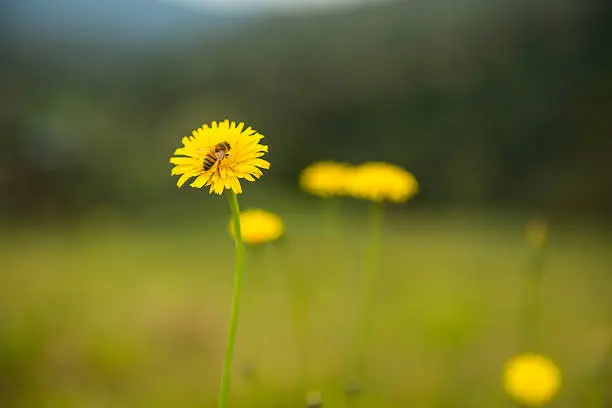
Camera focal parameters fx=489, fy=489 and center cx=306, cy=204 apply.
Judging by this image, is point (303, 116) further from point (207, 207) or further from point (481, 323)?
point (481, 323)

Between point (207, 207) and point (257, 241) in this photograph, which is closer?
point (257, 241)

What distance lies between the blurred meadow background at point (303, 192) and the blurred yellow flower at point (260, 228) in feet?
1.64

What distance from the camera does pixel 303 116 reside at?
271 centimetres

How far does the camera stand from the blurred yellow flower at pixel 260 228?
845mm

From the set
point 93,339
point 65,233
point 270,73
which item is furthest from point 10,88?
point 93,339

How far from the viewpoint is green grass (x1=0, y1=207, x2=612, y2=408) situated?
112cm

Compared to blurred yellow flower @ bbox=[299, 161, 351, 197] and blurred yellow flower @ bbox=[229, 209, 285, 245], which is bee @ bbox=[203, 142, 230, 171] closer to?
blurred yellow flower @ bbox=[229, 209, 285, 245]

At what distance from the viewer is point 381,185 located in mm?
851

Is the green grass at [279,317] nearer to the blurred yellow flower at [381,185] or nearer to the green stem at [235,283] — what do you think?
the blurred yellow flower at [381,185]

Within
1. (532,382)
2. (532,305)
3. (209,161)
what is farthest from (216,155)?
(532,305)

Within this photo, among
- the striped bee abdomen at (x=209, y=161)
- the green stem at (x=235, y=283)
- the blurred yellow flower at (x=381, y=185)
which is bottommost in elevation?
the green stem at (x=235, y=283)

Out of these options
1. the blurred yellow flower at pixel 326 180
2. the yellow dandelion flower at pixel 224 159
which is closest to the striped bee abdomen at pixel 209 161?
the yellow dandelion flower at pixel 224 159

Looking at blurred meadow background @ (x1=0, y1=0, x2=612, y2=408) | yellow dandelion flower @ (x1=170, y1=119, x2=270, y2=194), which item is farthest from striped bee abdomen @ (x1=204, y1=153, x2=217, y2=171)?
blurred meadow background @ (x1=0, y1=0, x2=612, y2=408)

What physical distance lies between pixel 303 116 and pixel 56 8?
1405 millimetres
